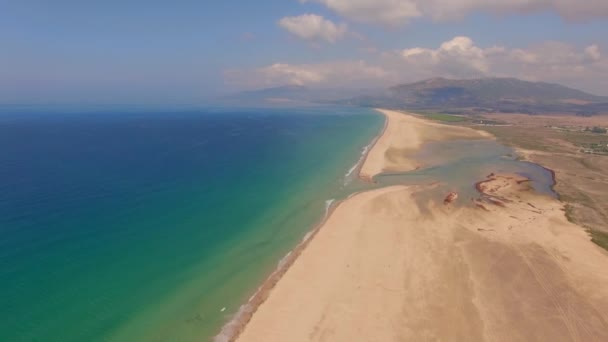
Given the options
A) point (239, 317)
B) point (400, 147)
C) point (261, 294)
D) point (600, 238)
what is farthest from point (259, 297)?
point (400, 147)

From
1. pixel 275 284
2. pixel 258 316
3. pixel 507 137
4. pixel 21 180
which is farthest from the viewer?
pixel 507 137

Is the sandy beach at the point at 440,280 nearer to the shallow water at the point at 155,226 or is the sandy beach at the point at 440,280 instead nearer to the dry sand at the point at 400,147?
the shallow water at the point at 155,226

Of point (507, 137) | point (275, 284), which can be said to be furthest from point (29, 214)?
point (507, 137)

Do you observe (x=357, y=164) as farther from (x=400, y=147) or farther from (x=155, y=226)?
(x=155, y=226)

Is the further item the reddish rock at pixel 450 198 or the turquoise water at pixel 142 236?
the reddish rock at pixel 450 198

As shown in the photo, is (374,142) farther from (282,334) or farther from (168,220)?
(282,334)

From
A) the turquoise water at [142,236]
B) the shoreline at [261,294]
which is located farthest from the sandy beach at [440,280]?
the turquoise water at [142,236]

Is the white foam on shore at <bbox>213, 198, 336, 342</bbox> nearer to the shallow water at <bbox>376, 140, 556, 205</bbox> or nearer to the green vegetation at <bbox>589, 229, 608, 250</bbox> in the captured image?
the shallow water at <bbox>376, 140, 556, 205</bbox>
